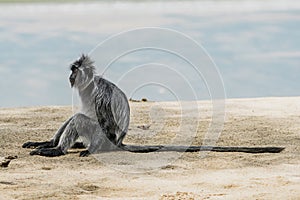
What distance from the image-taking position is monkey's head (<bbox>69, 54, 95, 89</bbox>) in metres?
8.54

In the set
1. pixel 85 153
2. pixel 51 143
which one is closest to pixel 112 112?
pixel 85 153

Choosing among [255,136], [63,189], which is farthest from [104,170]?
[255,136]

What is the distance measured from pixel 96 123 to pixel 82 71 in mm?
638

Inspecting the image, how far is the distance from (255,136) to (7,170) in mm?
3497

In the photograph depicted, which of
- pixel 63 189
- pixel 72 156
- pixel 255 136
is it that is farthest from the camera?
pixel 255 136

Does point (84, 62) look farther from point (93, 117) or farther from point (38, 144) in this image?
point (38, 144)

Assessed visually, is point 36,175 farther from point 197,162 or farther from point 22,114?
point 22,114

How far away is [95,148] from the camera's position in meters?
8.37

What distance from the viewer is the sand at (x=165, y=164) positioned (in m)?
6.62

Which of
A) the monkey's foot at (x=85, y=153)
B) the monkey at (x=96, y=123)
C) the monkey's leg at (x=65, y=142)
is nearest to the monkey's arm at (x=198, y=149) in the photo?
the monkey at (x=96, y=123)

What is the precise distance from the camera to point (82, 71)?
28.0 ft

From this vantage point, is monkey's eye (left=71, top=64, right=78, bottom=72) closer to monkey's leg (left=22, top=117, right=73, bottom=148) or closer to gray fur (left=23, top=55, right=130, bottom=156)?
gray fur (left=23, top=55, right=130, bottom=156)

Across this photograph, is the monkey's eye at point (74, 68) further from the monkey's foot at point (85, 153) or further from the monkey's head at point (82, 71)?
the monkey's foot at point (85, 153)

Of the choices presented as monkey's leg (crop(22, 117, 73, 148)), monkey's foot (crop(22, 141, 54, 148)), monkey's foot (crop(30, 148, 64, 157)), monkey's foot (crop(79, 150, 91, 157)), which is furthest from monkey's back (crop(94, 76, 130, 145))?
monkey's foot (crop(22, 141, 54, 148))
